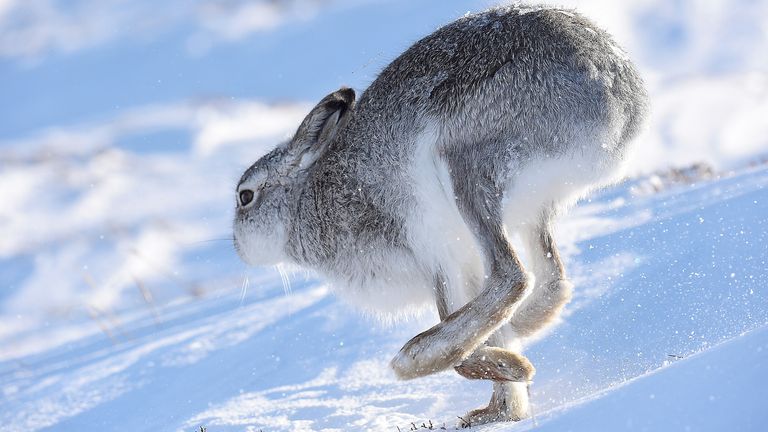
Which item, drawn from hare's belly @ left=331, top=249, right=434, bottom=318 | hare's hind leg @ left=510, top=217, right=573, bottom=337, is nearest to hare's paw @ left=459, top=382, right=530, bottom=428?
hare's hind leg @ left=510, top=217, right=573, bottom=337

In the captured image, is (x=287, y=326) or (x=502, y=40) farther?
(x=287, y=326)

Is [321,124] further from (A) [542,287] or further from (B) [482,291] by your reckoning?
(A) [542,287]

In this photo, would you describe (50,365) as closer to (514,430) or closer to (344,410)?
(344,410)

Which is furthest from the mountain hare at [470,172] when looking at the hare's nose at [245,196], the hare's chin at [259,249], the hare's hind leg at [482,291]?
the hare's nose at [245,196]

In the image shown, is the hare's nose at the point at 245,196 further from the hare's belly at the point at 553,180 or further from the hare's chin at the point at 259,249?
the hare's belly at the point at 553,180

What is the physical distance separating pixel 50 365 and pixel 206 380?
2606mm

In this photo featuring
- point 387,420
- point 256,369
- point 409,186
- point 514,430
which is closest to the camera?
point 514,430

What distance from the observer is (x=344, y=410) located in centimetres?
469

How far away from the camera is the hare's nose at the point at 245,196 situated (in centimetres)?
462

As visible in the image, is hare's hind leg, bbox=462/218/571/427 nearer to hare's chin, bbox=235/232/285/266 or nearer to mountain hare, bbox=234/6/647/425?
mountain hare, bbox=234/6/647/425

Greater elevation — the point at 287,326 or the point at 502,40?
the point at 502,40

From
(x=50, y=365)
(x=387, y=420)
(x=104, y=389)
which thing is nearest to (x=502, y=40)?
(x=387, y=420)

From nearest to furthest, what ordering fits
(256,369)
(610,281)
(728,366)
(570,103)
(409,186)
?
(728,366) → (570,103) → (409,186) → (610,281) → (256,369)

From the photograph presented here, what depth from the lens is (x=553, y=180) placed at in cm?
358
